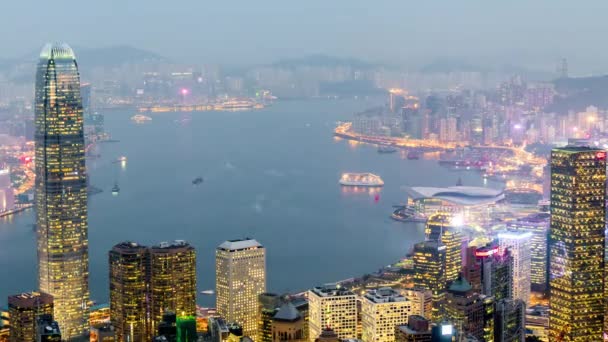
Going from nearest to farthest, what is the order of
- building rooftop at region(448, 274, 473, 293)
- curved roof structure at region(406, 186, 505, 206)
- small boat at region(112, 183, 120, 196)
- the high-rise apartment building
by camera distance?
building rooftop at region(448, 274, 473, 293) < the high-rise apartment building < curved roof structure at region(406, 186, 505, 206) < small boat at region(112, 183, 120, 196)

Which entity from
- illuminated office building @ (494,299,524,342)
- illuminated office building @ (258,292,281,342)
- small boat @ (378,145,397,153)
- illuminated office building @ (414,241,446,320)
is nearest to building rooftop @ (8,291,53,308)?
illuminated office building @ (258,292,281,342)

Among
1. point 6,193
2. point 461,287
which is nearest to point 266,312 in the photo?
point 461,287

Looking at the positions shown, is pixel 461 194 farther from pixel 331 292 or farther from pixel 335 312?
pixel 335 312

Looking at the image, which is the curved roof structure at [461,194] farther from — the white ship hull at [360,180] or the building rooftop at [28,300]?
the building rooftop at [28,300]

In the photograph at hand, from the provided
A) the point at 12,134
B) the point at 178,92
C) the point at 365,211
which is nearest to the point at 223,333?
the point at 365,211

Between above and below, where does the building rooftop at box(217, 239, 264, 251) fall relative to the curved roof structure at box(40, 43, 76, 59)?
below

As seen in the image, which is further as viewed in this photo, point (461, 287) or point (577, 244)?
point (577, 244)

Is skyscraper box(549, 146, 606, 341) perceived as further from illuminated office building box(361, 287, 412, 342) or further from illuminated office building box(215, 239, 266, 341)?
illuminated office building box(215, 239, 266, 341)
